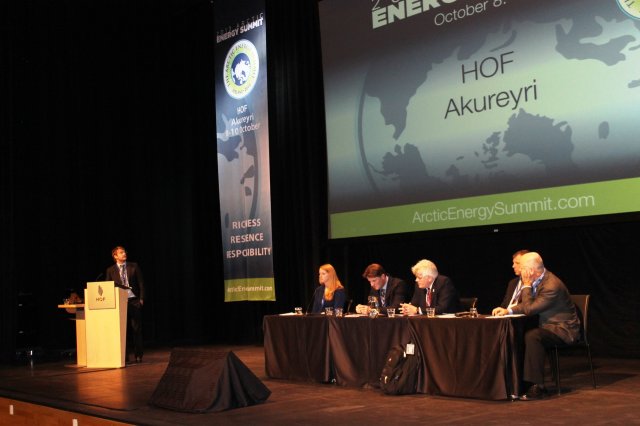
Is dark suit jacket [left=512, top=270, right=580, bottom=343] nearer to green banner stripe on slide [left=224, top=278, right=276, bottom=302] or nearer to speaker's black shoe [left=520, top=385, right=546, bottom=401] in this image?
speaker's black shoe [left=520, top=385, right=546, bottom=401]

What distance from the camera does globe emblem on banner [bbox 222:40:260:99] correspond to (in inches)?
389

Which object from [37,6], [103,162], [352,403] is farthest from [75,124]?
[352,403]

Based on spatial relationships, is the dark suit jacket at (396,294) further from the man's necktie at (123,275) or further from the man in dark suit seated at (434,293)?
the man's necktie at (123,275)

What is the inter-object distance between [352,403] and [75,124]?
6.82 metres

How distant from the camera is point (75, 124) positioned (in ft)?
35.6

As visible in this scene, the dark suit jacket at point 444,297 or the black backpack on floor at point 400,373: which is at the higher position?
the dark suit jacket at point 444,297

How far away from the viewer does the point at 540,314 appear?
5.53m

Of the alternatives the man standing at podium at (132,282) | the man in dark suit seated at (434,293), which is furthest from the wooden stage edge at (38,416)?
the man in dark suit seated at (434,293)

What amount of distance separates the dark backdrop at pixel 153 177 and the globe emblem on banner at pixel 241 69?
0.26 m

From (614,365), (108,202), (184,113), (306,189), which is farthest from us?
(184,113)

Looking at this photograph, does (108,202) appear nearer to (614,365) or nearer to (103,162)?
(103,162)

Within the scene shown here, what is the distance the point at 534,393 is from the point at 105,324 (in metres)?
4.59

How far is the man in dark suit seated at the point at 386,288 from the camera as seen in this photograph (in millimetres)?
6570

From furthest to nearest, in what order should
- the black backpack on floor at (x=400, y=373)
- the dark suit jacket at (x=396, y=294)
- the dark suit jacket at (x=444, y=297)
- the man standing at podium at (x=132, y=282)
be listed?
the man standing at podium at (x=132, y=282), the dark suit jacket at (x=396, y=294), the dark suit jacket at (x=444, y=297), the black backpack on floor at (x=400, y=373)
